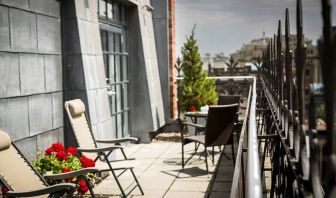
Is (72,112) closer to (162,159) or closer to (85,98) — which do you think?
(85,98)

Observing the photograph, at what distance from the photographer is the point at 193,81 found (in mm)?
11156

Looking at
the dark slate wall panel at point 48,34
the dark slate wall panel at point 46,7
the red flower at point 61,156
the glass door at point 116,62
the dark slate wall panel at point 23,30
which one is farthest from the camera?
the glass door at point 116,62

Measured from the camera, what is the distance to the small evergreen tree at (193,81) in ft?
35.7

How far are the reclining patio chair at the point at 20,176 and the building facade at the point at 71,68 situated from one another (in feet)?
2.70

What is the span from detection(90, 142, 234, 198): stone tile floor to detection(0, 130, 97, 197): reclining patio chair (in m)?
1.53

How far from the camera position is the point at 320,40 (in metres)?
1.20

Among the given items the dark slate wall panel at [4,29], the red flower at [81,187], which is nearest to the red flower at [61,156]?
the red flower at [81,187]

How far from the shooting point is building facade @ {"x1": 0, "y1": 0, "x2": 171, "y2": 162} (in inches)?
201

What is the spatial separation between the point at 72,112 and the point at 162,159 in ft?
9.46

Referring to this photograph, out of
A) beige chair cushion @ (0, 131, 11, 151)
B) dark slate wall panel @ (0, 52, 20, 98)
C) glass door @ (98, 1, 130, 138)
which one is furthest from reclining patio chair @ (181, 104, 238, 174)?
beige chair cushion @ (0, 131, 11, 151)

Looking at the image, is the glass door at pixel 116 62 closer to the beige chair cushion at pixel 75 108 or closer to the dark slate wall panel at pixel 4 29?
the beige chair cushion at pixel 75 108

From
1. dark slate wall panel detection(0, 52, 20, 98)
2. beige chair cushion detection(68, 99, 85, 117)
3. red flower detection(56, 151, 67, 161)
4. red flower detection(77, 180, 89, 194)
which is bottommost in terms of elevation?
red flower detection(77, 180, 89, 194)

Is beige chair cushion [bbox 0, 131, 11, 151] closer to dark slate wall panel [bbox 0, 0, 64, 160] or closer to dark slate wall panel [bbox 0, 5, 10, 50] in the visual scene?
dark slate wall panel [bbox 0, 0, 64, 160]

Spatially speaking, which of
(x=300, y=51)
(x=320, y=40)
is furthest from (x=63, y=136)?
(x=320, y=40)
